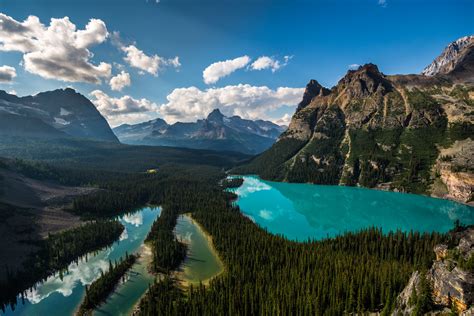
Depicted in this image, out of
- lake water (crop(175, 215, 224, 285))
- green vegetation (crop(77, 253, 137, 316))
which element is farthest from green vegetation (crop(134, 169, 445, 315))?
green vegetation (crop(77, 253, 137, 316))

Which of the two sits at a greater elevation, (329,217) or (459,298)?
(459,298)

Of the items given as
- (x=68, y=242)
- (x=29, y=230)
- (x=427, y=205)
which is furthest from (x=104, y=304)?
(x=427, y=205)

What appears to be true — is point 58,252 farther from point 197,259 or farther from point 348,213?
point 348,213

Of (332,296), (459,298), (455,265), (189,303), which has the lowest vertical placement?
(189,303)

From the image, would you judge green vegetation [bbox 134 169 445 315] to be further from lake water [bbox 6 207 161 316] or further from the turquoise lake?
the turquoise lake

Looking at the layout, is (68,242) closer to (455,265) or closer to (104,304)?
(104,304)

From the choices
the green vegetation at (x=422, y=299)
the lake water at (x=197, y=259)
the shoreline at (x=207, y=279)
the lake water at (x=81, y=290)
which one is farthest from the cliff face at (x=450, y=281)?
the lake water at (x=81, y=290)

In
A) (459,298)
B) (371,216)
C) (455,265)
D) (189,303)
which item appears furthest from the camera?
(371,216)

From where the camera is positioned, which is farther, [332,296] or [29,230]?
[29,230]
